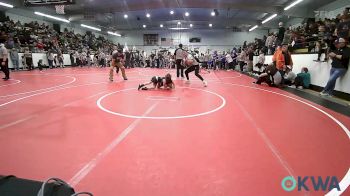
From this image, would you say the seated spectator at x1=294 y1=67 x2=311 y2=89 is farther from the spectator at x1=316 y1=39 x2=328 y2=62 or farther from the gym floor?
the gym floor

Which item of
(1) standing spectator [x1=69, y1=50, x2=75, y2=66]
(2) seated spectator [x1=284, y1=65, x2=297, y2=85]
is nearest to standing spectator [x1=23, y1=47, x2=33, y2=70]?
(1) standing spectator [x1=69, y1=50, x2=75, y2=66]

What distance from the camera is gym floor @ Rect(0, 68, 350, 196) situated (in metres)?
2.64

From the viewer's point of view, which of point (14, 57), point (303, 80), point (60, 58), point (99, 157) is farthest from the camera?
point (60, 58)

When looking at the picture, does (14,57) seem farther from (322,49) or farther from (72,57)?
(322,49)

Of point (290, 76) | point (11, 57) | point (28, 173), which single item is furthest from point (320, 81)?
point (11, 57)

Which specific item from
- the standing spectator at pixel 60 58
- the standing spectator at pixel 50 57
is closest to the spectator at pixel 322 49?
the standing spectator at pixel 50 57

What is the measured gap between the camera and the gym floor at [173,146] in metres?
2.64

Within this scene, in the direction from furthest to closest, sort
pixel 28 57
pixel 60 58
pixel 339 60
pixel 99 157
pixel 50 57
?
pixel 60 58, pixel 50 57, pixel 28 57, pixel 339 60, pixel 99 157

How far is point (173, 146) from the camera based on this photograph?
11.7 feet

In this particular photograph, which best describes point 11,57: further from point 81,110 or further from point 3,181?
point 3,181

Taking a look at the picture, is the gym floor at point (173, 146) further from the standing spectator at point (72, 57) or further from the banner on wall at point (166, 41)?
the banner on wall at point (166, 41)

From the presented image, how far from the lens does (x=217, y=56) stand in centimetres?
2422

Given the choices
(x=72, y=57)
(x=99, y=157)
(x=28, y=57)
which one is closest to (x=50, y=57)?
(x=28, y=57)

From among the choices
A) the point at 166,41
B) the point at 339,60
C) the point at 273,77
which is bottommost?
the point at 273,77
